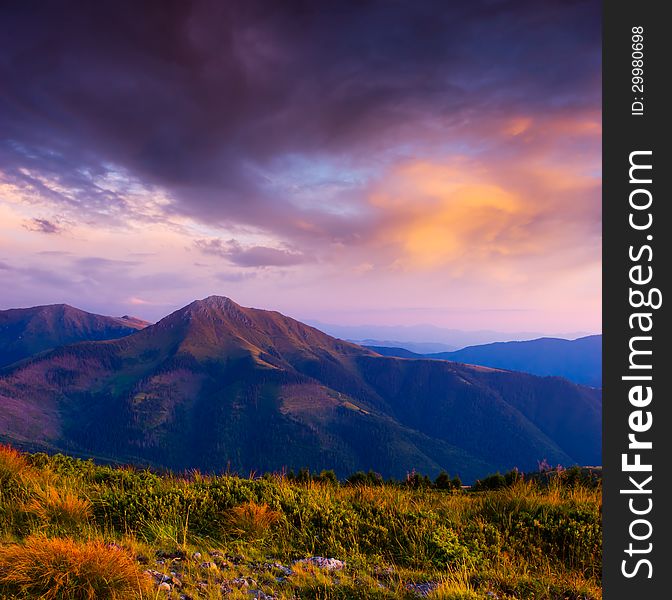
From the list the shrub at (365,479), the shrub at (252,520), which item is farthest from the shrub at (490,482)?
the shrub at (252,520)

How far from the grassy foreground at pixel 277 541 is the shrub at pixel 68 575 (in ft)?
0.05

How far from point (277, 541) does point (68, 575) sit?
131 inches

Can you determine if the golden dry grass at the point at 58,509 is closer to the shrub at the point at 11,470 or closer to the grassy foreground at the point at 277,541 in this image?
the grassy foreground at the point at 277,541

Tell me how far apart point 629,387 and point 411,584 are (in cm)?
440

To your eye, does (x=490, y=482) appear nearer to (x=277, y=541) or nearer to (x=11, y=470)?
(x=277, y=541)

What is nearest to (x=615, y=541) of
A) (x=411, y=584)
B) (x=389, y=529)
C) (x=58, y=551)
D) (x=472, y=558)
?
(x=472, y=558)

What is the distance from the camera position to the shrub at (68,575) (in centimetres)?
440

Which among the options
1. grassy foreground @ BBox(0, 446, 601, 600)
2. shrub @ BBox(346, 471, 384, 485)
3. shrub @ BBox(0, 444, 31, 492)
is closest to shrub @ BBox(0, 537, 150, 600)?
grassy foreground @ BBox(0, 446, 601, 600)

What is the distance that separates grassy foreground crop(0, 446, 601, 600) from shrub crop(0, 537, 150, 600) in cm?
1

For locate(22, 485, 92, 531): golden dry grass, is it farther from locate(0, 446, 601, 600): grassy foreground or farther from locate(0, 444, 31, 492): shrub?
locate(0, 444, 31, 492): shrub

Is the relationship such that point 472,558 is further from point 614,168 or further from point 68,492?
point 68,492

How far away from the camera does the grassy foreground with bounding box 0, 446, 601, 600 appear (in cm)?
475

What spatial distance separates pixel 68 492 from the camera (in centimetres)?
803

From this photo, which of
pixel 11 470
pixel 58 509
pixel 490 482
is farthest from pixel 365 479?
pixel 58 509
